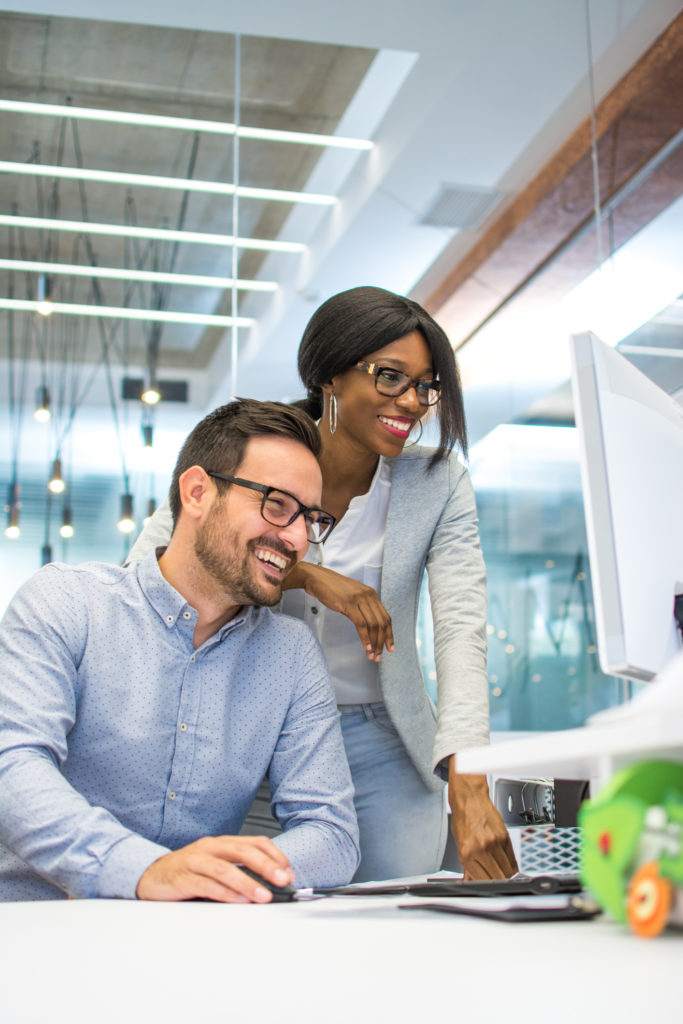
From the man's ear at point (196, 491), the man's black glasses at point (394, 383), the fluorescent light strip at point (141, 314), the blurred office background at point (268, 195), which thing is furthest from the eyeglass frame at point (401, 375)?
the fluorescent light strip at point (141, 314)

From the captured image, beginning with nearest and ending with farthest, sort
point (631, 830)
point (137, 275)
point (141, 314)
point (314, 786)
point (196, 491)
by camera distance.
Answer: point (631, 830)
point (314, 786)
point (196, 491)
point (137, 275)
point (141, 314)

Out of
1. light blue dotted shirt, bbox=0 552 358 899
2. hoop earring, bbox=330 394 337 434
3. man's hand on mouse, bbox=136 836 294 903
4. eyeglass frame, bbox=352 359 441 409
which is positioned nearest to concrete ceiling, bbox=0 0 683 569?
hoop earring, bbox=330 394 337 434

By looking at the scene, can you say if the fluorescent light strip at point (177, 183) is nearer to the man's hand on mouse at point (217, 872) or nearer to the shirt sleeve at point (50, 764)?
the shirt sleeve at point (50, 764)

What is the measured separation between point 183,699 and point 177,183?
150 inches

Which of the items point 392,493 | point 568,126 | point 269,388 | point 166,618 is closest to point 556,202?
point 568,126

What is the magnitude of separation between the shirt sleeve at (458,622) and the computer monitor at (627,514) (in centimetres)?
49

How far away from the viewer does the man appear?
1.21 metres

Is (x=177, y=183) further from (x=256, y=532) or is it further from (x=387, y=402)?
(x=256, y=532)

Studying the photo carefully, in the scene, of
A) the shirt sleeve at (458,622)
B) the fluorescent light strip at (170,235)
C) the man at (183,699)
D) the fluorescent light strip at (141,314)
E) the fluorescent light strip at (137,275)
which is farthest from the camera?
the fluorescent light strip at (141,314)

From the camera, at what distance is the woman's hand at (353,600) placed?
64.1 inches

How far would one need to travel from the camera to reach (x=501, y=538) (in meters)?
7.74

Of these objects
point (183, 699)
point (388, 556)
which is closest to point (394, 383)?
point (388, 556)

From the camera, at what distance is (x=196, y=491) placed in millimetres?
1653

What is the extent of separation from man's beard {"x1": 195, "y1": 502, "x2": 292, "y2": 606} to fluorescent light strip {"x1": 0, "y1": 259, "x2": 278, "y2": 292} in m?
3.41
